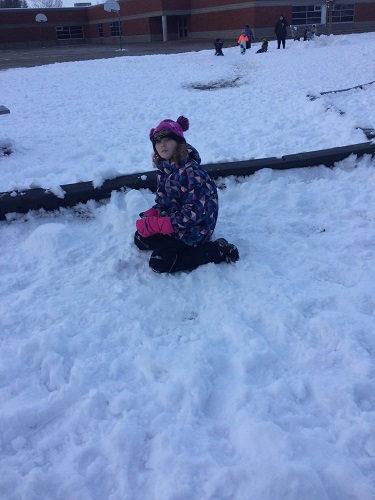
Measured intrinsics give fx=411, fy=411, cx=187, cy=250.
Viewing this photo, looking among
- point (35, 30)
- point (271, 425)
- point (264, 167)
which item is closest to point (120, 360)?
point (271, 425)

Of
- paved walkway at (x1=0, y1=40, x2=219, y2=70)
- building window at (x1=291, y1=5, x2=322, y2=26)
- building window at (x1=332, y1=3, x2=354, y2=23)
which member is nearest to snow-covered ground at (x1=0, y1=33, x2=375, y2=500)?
paved walkway at (x1=0, y1=40, x2=219, y2=70)

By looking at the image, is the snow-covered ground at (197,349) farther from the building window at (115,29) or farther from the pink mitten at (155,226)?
the building window at (115,29)

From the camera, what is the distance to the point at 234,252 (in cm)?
351

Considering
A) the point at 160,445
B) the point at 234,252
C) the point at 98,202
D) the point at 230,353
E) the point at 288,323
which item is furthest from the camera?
the point at 98,202

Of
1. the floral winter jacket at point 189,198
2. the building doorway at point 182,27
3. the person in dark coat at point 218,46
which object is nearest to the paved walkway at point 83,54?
the person in dark coat at point 218,46

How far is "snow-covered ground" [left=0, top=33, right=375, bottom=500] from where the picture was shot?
199 centimetres

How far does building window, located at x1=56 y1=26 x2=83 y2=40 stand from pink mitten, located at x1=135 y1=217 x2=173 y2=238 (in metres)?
56.3

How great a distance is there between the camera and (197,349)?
8.71ft

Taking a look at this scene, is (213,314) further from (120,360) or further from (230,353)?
(120,360)

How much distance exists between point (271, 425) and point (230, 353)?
1.92 feet

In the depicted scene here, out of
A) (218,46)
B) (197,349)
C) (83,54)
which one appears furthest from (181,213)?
(83,54)

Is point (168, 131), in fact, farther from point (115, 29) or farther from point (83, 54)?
point (115, 29)

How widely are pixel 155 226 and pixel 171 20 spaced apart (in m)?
44.6

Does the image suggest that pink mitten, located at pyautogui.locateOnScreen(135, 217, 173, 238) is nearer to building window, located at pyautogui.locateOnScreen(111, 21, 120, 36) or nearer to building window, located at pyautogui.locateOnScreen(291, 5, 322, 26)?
building window, located at pyautogui.locateOnScreen(291, 5, 322, 26)
